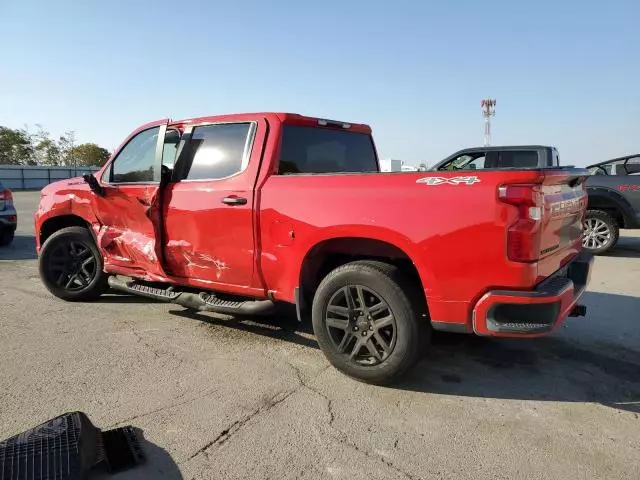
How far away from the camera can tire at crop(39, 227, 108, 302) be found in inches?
212

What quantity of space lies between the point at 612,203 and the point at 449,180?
22.8 feet

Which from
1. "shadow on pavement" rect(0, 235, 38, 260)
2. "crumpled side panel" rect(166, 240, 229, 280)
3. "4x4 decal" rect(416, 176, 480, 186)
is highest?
"4x4 decal" rect(416, 176, 480, 186)

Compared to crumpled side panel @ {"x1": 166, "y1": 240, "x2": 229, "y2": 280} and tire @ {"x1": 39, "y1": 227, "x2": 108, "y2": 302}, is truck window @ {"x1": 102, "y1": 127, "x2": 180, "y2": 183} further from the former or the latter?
tire @ {"x1": 39, "y1": 227, "x2": 108, "y2": 302}

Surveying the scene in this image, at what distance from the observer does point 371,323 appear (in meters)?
3.32

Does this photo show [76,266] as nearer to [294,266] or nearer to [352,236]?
[294,266]

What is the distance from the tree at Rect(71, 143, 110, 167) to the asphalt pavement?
66.4 meters

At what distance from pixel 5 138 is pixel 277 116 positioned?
214 feet

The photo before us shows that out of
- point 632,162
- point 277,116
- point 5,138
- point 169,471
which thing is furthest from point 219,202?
point 5,138

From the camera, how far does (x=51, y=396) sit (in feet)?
10.4

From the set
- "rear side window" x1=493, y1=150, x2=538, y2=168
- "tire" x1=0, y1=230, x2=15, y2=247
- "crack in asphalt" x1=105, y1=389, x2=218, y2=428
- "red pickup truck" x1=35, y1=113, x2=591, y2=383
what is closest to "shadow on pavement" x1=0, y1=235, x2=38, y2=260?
"tire" x1=0, y1=230, x2=15, y2=247

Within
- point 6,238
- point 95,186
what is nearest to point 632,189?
point 95,186

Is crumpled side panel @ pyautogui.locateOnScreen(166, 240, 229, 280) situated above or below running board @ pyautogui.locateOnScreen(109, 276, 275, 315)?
above

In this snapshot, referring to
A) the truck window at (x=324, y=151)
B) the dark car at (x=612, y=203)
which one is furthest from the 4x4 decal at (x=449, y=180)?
the dark car at (x=612, y=203)

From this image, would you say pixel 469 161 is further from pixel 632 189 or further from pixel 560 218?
pixel 560 218
